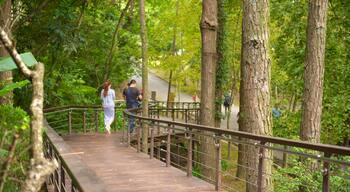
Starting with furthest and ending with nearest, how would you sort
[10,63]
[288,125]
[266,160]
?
[288,125] → [266,160] → [10,63]

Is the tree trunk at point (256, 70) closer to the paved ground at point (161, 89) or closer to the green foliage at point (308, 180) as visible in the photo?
the green foliage at point (308, 180)

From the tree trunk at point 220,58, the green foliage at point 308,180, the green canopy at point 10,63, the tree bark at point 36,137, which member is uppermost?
the tree trunk at point 220,58

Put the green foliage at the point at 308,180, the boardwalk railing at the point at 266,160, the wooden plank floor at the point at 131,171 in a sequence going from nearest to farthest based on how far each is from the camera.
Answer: the boardwalk railing at the point at 266,160, the green foliage at the point at 308,180, the wooden plank floor at the point at 131,171

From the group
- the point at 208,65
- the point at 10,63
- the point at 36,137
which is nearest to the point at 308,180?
the point at 10,63

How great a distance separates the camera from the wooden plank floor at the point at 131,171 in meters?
6.96

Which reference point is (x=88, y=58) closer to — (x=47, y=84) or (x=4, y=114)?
(x=47, y=84)

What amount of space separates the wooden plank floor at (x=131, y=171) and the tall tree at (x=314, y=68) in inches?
144

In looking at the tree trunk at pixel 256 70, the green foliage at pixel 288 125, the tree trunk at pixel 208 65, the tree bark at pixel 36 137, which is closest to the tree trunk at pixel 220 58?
the green foliage at pixel 288 125

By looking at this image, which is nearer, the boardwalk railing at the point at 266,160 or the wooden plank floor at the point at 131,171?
the boardwalk railing at the point at 266,160

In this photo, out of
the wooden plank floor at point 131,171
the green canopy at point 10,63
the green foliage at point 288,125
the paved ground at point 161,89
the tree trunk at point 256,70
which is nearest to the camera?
the green canopy at point 10,63

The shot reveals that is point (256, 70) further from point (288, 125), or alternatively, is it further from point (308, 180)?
point (288, 125)

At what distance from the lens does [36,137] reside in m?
1.77

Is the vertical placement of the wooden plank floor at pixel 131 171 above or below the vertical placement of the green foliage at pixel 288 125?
below

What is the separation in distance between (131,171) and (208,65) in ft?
16.6
